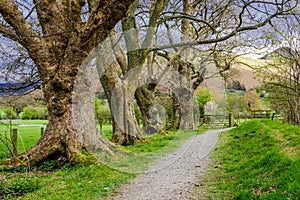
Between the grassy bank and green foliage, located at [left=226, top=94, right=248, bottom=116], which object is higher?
green foliage, located at [left=226, top=94, right=248, bottom=116]

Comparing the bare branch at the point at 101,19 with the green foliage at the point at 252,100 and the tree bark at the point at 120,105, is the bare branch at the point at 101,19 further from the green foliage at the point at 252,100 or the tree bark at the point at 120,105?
the green foliage at the point at 252,100

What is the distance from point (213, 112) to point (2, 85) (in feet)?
66.9

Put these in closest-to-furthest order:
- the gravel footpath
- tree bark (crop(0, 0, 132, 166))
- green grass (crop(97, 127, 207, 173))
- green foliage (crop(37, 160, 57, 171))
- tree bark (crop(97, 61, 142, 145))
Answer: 1. the gravel footpath
2. tree bark (crop(0, 0, 132, 166))
3. green foliage (crop(37, 160, 57, 171))
4. green grass (crop(97, 127, 207, 173))
5. tree bark (crop(97, 61, 142, 145))

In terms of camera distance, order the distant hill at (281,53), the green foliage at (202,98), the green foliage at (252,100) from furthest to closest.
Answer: the green foliage at (252,100) → the green foliage at (202,98) → the distant hill at (281,53)

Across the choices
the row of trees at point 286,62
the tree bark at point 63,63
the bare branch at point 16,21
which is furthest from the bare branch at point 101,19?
the row of trees at point 286,62

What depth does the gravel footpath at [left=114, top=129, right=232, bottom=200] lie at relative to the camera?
16.0ft

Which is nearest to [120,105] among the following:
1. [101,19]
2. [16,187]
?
[101,19]

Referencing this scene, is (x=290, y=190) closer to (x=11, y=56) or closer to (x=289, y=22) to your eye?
(x=11, y=56)

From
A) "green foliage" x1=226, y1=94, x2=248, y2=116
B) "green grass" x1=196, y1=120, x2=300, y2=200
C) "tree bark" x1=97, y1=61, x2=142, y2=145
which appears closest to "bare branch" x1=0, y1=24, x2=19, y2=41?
"tree bark" x1=97, y1=61, x2=142, y2=145

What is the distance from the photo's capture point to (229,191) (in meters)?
4.89

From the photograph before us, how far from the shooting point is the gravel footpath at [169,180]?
192 inches

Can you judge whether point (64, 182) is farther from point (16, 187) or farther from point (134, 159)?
point (134, 159)

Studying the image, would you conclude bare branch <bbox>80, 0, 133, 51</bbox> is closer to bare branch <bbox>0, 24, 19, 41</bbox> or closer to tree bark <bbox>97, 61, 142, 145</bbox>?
bare branch <bbox>0, 24, 19, 41</bbox>

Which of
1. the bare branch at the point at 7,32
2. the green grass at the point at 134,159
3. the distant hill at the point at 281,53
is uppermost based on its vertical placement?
the distant hill at the point at 281,53
